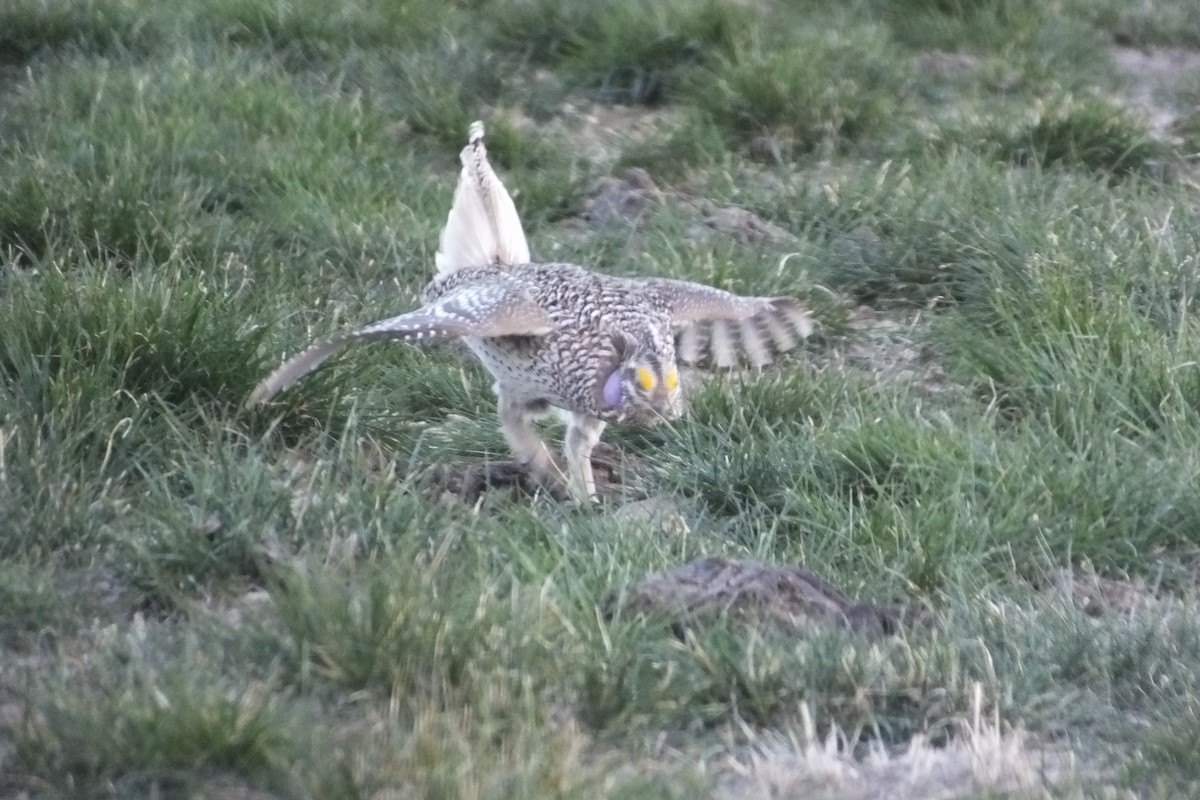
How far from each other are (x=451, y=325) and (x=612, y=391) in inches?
20.4

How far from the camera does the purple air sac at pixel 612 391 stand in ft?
17.3

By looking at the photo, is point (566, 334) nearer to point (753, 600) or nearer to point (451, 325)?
point (451, 325)

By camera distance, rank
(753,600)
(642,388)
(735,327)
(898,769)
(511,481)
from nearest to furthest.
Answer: (898,769) → (753,600) → (642,388) → (511,481) → (735,327)

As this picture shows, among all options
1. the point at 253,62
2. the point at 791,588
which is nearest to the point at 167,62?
the point at 253,62

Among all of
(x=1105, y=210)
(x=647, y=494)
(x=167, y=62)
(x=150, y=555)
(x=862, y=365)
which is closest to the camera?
(x=150, y=555)

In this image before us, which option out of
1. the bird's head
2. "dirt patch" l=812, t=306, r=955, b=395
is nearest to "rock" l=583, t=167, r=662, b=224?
"dirt patch" l=812, t=306, r=955, b=395

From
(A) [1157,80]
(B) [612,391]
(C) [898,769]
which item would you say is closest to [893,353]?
(B) [612,391]

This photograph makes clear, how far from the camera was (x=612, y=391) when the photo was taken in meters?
5.28

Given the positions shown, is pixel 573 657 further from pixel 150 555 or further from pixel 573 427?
pixel 573 427

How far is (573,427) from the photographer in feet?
18.3

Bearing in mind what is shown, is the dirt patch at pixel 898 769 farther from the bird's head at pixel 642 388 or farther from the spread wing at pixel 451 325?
the spread wing at pixel 451 325

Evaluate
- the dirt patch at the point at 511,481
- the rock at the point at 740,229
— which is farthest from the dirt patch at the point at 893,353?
the dirt patch at the point at 511,481

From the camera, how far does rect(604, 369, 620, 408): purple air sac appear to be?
527 centimetres

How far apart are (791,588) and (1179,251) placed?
292 centimetres
